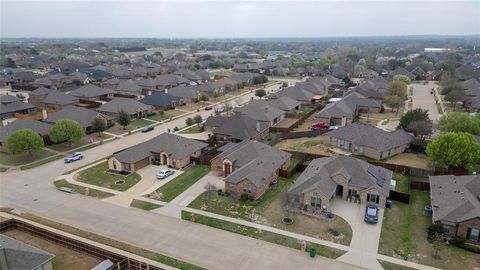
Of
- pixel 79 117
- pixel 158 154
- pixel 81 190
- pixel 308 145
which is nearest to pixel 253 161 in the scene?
pixel 158 154

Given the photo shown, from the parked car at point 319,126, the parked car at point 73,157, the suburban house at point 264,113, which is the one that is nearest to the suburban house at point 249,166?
the suburban house at point 264,113

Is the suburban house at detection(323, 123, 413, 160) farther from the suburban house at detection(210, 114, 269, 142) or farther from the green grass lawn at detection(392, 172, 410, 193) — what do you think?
the suburban house at detection(210, 114, 269, 142)

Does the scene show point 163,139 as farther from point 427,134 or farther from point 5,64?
point 5,64

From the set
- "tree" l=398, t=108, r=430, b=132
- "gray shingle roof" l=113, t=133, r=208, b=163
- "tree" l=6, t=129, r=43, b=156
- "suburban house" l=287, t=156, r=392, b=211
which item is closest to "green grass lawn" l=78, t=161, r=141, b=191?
"gray shingle roof" l=113, t=133, r=208, b=163

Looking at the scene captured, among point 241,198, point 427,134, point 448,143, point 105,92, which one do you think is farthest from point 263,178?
point 105,92

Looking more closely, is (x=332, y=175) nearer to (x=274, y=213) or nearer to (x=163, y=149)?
(x=274, y=213)
